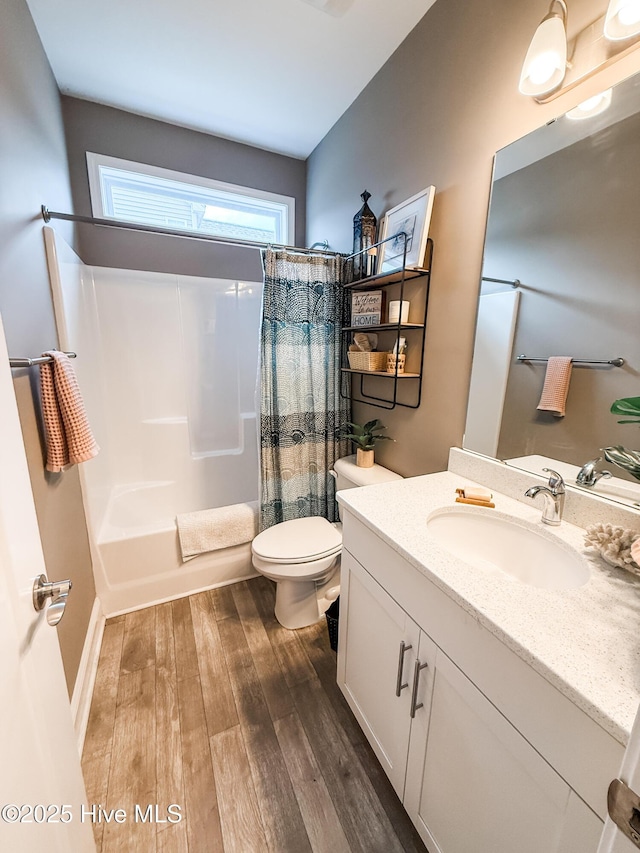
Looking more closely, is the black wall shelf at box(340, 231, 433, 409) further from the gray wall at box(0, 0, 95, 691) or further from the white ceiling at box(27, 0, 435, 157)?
the gray wall at box(0, 0, 95, 691)

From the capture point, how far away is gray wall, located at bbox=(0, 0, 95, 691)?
111cm

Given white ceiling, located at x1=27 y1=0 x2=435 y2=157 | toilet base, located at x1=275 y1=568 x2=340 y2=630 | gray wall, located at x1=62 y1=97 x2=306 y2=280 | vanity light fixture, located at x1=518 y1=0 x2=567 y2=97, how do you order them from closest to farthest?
vanity light fixture, located at x1=518 y1=0 x2=567 y2=97
white ceiling, located at x1=27 y1=0 x2=435 y2=157
toilet base, located at x1=275 y1=568 x2=340 y2=630
gray wall, located at x1=62 y1=97 x2=306 y2=280

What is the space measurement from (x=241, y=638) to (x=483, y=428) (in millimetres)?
1489

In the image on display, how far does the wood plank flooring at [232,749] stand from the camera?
39.9 inches

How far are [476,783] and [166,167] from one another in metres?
3.03

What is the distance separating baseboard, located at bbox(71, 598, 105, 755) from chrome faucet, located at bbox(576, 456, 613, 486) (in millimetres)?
1715

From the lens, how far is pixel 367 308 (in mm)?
1778

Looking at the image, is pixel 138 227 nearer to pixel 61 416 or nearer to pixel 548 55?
pixel 61 416

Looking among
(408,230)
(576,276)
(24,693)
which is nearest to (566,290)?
(576,276)

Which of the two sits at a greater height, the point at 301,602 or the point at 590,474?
the point at 590,474

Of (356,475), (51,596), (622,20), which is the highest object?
(622,20)

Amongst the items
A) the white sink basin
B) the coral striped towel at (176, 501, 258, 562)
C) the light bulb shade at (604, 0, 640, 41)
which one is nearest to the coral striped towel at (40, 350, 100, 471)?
the coral striped towel at (176, 501, 258, 562)

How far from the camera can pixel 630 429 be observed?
0.89 meters

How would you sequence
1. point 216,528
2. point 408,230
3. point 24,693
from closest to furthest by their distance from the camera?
point 24,693 < point 408,230 < point 216,528
